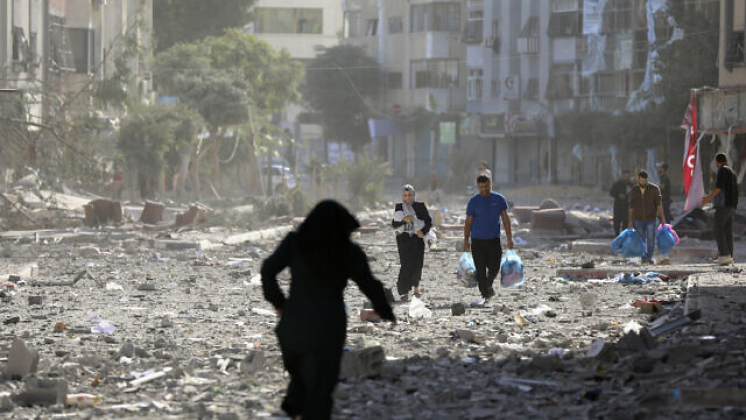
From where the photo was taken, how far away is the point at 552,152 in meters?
60.7

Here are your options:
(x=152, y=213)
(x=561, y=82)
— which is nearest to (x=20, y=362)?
(x=152, y=213)

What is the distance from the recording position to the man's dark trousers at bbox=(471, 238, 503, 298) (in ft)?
42.3

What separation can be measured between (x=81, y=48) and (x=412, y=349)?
117 ft

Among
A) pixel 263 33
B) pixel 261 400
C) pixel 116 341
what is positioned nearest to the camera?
pixel 261 400

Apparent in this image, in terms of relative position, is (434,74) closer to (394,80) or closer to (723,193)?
(394,80)

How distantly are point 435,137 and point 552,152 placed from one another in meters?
7.97

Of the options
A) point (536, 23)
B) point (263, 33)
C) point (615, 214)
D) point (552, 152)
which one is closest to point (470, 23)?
point (536, 23)

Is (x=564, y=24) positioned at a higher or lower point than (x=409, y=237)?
higher

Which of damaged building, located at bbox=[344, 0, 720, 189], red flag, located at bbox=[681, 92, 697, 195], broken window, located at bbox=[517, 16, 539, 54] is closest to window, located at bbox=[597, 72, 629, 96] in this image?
damaged building, located at bbox=[344, 0, 720, 189]

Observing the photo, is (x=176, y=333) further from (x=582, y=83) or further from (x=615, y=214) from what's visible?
(x=582, y=83)

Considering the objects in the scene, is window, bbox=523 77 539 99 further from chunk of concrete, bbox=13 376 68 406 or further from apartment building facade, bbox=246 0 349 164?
chunk of concrete, bbox=13 376 68 406

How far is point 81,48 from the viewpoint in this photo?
42844 mm

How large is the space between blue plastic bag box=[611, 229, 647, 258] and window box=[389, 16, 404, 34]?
51.5 metres

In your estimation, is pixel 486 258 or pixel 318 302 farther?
pixel 486 258
